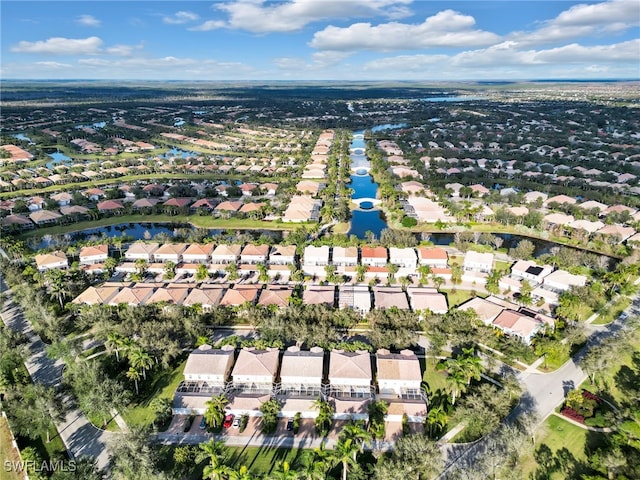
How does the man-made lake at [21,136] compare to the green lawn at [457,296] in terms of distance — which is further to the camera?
the man-made lake at [21,136]

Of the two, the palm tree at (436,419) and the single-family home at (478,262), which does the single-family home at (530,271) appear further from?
the palm tree at (436,419)

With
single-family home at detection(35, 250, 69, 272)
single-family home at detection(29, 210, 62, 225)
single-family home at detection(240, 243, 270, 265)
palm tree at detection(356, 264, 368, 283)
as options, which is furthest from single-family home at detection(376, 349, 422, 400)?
single-family home at detection(29, 210, 62, 225)

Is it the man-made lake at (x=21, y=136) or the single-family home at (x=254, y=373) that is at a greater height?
the man-made lake at (x=21, y=136)

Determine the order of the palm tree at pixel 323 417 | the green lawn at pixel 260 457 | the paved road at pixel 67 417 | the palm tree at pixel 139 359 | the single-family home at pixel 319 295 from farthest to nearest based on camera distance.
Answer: the single-family home at pixel 319 295
the palm tree at pixel 139 359
the palm tree at pixel 323 417
the paved road at pixel 67 417
the green lawn at pixel 260 457

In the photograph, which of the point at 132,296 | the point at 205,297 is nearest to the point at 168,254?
the point at 132,296

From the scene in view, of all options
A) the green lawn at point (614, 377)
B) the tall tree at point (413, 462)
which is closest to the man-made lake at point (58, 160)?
the tall tree at point (413, 462)

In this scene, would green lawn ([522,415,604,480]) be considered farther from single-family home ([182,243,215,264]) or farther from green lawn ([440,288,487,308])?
single-family home ([182,243,215,264])
